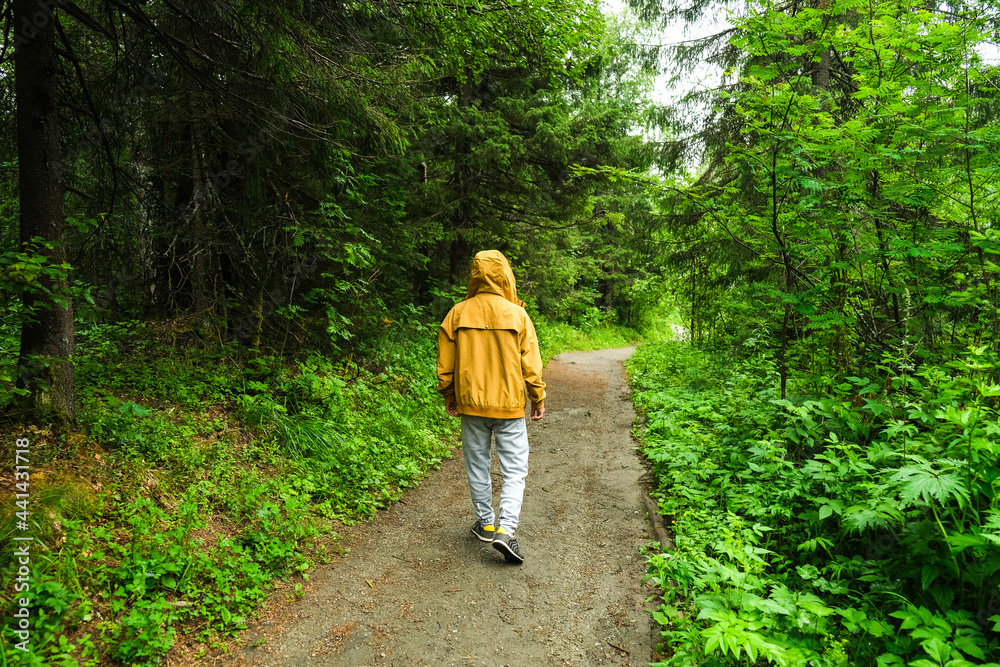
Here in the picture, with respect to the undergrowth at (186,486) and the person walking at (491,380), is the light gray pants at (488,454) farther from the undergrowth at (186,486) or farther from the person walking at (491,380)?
the undergrowth at (186,486)

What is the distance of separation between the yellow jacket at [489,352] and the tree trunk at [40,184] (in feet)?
9.34

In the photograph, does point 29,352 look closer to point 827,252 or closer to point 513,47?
point 513,47

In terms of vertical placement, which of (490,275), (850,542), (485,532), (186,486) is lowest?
(485,532)

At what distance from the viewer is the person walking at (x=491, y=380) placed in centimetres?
392

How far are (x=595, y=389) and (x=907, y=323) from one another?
652cm

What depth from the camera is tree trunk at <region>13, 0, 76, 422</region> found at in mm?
3535

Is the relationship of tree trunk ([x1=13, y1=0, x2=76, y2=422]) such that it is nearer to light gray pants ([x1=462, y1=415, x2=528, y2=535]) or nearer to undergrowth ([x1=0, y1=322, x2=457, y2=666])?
undergrowth ([x1=0, y1=322, x2=457, y2=666])

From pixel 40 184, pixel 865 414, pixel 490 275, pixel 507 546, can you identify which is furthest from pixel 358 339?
pixel 865 414

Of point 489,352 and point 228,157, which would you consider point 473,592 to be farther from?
point 228,157

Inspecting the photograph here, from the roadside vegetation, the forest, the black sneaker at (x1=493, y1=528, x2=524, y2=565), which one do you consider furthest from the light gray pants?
the roadside vegetation

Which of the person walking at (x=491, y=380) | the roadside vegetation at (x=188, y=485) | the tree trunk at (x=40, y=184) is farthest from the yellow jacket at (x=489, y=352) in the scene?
the tree trunk at (x=40, y=184)

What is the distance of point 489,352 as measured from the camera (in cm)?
397

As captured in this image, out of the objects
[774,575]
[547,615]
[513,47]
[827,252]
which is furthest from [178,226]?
[827,252]

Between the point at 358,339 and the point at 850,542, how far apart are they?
21.9ft
